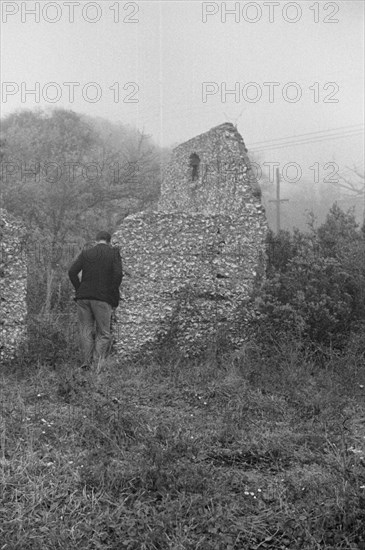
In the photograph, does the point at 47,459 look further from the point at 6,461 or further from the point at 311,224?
the point at 311,224

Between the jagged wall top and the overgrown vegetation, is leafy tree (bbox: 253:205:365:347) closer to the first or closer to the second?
the overgrown vegetation

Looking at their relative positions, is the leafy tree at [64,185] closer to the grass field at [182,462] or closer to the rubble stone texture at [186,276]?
the rubble stone texture at [186,276]

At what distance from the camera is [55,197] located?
17.1m

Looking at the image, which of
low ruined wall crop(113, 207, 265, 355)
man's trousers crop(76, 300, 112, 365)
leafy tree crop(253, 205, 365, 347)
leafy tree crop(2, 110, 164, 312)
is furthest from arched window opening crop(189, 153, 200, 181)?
man's trousers crop(76, 300, 112, 365)

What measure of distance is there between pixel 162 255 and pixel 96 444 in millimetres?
4177

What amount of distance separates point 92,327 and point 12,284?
120 centimetres

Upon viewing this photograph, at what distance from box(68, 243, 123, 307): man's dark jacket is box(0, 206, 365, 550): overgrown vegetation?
0.76 metres

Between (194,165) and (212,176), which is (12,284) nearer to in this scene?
(212,176)

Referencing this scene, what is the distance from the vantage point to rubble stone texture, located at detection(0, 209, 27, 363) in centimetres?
802

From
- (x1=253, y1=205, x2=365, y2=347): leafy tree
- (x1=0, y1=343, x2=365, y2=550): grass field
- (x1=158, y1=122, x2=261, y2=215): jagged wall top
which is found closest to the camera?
(x1=0, y1=343, x2=365, y2=550): grass field

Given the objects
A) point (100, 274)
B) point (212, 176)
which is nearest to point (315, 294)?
point (100, 274)

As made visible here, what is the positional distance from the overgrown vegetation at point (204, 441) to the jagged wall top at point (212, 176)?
2.38m

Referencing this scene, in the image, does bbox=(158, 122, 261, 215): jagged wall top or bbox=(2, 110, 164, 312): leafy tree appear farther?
bbox=(2, 110, 164, 312): leafy tree

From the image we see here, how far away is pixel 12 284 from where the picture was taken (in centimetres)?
815
